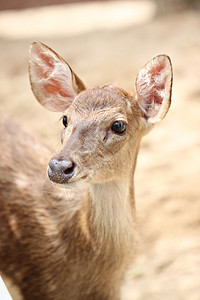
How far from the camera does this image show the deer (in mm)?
2451

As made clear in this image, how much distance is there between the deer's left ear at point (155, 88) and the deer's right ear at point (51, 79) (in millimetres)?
383

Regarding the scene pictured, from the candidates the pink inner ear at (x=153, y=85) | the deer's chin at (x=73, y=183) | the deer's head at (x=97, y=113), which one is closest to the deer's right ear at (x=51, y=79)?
the deer's head at (x=97, y=113)

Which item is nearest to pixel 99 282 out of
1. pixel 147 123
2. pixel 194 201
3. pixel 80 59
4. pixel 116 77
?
pixel 147 123

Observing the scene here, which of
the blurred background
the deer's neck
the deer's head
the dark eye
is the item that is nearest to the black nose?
the deer's head

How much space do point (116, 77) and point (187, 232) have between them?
9.73 ft

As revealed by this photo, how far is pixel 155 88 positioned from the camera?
2.65m

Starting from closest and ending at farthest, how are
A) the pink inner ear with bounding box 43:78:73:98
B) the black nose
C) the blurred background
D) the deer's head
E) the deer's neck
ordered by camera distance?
the black nose
the deer's head
the deer's neck
the pink inner ear with bounding box 43:78:73:98
the blurred background

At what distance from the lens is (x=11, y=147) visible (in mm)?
3441

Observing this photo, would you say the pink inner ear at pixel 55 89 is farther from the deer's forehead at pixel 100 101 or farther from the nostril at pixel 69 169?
the nostril at pixel 69 169

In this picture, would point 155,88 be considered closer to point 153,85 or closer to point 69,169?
point 153,85

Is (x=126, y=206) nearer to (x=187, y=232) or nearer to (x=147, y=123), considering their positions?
(x=147, y=123)

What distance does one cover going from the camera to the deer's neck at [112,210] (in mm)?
2695

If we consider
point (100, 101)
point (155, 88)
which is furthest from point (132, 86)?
point (100, 101)

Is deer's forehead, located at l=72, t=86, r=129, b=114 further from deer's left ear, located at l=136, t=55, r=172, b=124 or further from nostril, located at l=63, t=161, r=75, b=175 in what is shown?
nostril, located at l=63, t=161, r=75, b=175
